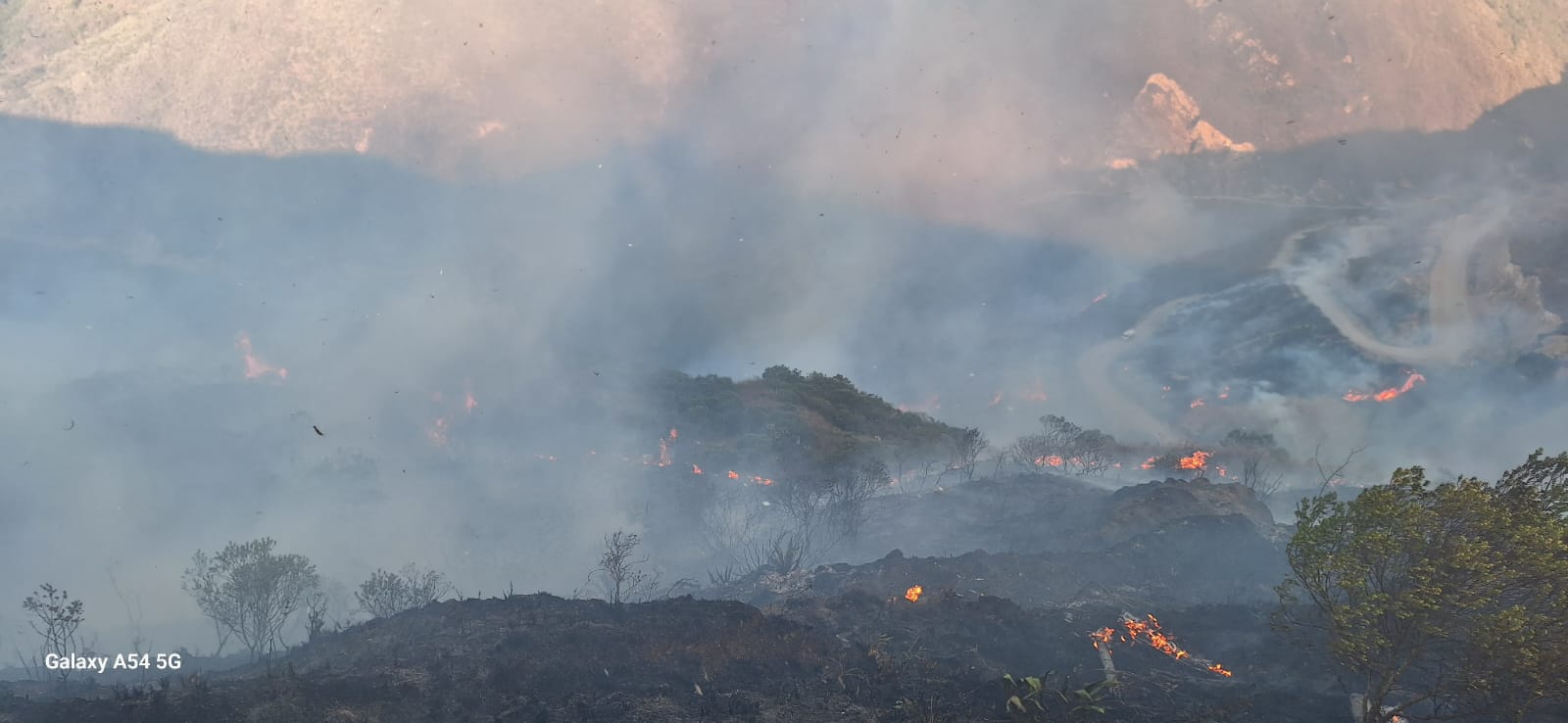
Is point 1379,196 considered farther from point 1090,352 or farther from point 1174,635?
point 1174,635

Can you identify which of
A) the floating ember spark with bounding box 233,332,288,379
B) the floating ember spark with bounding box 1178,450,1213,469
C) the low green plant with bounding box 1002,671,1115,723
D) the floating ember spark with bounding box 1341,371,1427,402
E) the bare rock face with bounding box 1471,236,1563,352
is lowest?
the low green plant with bounding box 1002,671,1115,723

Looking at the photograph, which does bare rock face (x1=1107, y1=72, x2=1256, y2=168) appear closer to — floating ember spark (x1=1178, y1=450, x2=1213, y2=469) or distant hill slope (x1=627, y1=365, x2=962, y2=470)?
floating ember spark (x1=1178, y1=450, x2=1213, y2=469)

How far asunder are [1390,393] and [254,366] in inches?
5496

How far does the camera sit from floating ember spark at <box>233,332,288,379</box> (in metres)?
110

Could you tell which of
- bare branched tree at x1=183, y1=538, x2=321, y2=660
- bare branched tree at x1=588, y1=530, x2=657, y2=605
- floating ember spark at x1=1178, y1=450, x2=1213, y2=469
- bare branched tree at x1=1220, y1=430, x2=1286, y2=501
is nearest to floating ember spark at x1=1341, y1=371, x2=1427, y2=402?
bare branched tree at x1=1220, y1=430, x2=1286, y2=501

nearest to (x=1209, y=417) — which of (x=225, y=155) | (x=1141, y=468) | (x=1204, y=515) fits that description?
(x=1141, y=468)

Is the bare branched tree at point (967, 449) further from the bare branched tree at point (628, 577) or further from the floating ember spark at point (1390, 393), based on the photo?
the floating ember spark at point (1390, 393)

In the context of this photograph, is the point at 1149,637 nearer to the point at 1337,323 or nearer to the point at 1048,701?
the point at 1048,701

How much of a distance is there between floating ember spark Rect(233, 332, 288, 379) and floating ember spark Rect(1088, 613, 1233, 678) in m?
106

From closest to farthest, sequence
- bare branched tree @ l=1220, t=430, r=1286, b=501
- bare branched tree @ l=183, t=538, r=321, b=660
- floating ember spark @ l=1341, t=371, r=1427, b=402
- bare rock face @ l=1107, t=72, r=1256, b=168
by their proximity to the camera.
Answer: bare branched tree @ l=183, t=538, r=321, b=660 < bare branched tree @ l=1220, t=430, r=1286, b=501 < floating ember spark @ l=1341, t=371, r=1427, b=402 < bare rock face @ l=1107, t=72, r=1256, b=168

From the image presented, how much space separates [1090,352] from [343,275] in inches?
4225

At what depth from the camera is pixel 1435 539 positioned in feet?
77.1

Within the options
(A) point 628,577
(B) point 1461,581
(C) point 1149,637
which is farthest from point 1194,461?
(B) point 1461,581

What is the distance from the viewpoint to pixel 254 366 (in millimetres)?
111688
